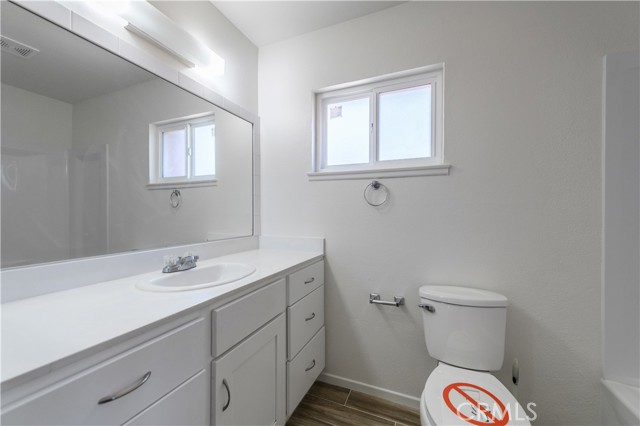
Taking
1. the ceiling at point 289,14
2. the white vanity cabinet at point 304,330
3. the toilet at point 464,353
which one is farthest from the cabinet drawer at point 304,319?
the ceiling at point 289,14

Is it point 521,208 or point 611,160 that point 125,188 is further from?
point 611,160

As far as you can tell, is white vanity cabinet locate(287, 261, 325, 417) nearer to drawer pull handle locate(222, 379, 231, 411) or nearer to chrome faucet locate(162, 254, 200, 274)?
drawer pull handle locate(222, 379, 231, 411)

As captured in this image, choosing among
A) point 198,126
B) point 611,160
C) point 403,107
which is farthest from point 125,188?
point 611,160

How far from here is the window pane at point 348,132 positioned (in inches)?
67.0

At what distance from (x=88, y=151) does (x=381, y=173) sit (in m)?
1.43

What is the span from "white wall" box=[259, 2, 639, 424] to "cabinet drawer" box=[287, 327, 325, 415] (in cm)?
12

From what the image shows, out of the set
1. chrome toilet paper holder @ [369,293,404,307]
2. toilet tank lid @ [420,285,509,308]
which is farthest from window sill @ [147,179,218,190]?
toilet tank lid @ [420,285,509,308]

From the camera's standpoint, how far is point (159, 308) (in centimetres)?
70

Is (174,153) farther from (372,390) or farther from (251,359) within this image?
(372,390)

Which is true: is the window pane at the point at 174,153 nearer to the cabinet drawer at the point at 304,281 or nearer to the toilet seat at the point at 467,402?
the cabinet drawer at the point at 304,281

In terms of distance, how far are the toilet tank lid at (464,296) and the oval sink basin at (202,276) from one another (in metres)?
0.95

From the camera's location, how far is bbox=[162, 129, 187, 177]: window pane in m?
1.27

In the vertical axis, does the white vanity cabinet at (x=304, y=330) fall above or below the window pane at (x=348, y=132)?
below

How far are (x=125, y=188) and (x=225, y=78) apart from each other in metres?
0.98
